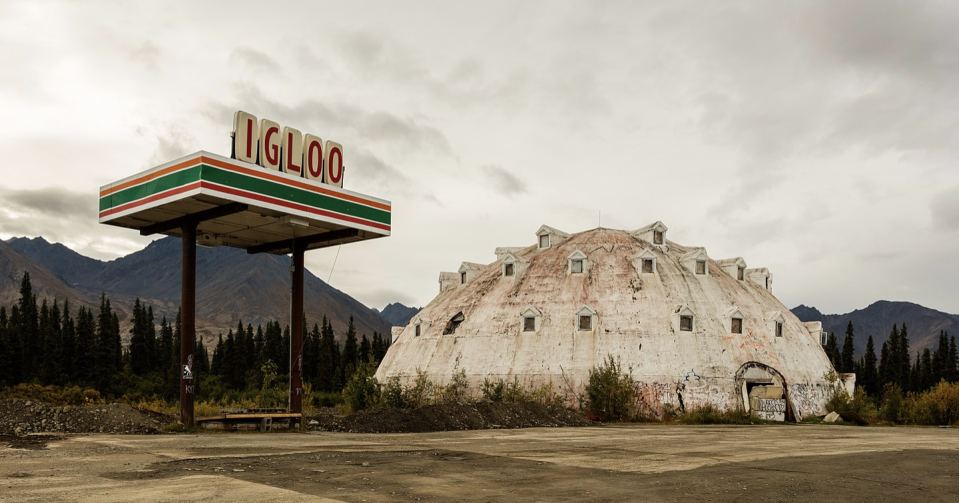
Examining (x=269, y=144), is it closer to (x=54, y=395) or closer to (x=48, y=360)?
(x=54, y=395)

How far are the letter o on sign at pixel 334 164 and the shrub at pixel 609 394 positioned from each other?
19.7 metres

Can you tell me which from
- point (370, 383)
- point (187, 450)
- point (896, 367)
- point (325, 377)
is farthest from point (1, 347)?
point (896, 367)

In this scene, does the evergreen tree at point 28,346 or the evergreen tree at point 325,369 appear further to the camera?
the evergreen tree at point 325,369

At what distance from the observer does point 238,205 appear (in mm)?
27750

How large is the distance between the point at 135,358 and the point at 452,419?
95369 millimetres

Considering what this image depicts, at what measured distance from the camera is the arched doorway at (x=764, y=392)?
147 feet

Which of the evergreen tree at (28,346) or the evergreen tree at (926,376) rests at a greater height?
the evergreen tree at (28,346)

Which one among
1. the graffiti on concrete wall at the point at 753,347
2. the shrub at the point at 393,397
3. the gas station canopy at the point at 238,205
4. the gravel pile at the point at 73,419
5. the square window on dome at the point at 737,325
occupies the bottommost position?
the shrub at the point at 393,397

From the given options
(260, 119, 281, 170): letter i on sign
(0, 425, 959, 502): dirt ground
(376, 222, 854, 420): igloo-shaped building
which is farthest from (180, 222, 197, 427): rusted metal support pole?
(376, 222, 854, 420): igloo-shaped building

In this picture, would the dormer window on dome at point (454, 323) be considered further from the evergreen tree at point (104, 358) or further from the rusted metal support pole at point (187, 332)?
the evergreen tree at point (104, 358)

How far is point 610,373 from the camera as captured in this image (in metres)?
43.2

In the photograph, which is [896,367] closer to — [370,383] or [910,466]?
[370,383]

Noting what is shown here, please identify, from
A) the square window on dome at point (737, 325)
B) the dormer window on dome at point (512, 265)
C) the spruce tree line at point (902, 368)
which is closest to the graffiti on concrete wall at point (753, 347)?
the square window on dome at point (737, 325)

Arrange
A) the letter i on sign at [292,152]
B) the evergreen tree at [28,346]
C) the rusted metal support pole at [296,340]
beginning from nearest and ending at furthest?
the letter i on sign at [292,152], the rusted metal support pole at [296,340], the evergreen tree at [28,346]
